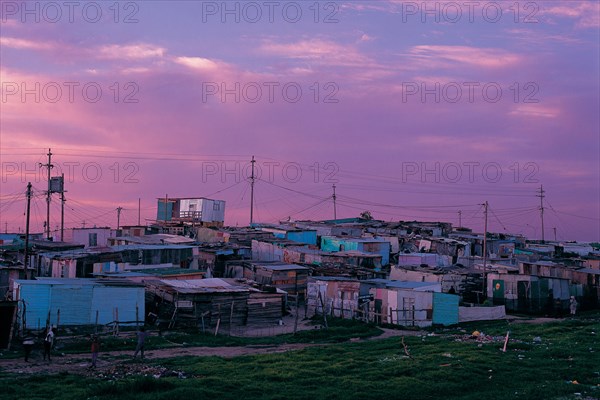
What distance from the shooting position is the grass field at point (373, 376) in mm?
20031

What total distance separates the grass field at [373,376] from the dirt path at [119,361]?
105 cm

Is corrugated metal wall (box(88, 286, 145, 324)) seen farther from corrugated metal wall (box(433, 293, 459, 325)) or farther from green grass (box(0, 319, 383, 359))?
corrugated metal wall (box(433, 293, 459, 325))

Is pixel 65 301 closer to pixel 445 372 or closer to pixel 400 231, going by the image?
pixel 445 372

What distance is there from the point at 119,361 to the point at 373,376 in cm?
1028

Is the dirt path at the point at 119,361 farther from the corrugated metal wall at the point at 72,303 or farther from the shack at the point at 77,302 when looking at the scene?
the corrugated metal wall at the point at 72,303

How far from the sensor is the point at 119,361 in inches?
→ 1040

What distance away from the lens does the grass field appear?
20031mm

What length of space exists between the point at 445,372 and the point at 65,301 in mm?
19145

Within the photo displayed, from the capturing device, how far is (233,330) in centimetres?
3672

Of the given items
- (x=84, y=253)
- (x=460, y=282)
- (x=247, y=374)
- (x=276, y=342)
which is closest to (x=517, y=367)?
(x=247, y=374)

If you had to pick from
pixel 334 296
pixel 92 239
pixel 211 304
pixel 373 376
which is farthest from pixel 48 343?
pixel 92 239

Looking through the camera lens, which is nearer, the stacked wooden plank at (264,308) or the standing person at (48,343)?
the standing person at (48,343)

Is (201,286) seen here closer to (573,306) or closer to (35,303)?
(35,303)

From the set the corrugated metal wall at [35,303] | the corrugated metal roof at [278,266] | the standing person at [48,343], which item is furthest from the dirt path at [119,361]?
the corrugated metal roof at [278,266]
